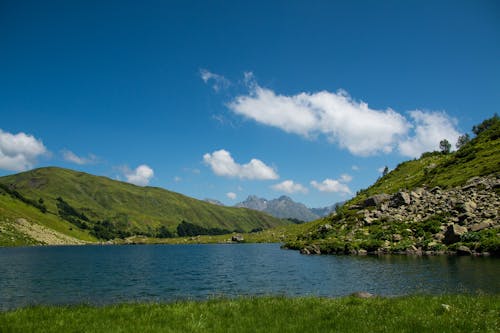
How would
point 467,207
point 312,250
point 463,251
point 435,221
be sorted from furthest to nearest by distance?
1. point 312,250
2. point 435,221
3. point 467,207
4. point 463,251

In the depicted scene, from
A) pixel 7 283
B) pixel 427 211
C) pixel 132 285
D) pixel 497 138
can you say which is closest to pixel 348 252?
pixel 427 211

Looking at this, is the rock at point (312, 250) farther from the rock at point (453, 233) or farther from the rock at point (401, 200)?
the rock at point (453, 233)

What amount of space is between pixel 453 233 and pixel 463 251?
292 inches

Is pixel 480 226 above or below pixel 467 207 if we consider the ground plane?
below

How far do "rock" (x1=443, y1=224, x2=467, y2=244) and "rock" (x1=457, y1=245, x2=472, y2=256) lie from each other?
495 centimetres

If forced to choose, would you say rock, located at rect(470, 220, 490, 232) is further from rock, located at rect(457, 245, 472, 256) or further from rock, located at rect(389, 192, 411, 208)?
rock, located at rect(389, 192, 411, 208)

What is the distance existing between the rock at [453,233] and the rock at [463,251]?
495cm

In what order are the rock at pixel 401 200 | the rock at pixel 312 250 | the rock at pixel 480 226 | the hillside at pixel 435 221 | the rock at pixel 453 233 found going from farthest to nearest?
the rock at pixel 401 200, the rock at pixel 312 250, the rock at pixel 453 233, the hillside at pixel 435 221, the rock at pixel 480 226

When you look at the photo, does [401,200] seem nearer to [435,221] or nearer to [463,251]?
[435,221]

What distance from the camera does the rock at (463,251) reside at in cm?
6308

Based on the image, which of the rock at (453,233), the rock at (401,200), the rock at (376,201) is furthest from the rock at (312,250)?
the rock at (453,233)

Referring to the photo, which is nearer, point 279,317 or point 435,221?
point 279,317

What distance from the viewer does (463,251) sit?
6431 cm

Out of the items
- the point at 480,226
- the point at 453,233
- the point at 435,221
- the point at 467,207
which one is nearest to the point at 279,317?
the point at 480,226
